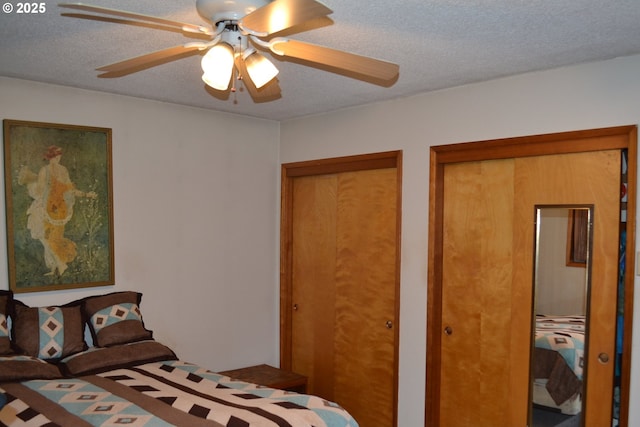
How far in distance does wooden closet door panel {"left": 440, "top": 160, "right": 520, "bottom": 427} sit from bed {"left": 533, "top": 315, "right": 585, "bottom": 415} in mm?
134

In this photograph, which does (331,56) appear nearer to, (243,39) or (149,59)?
(243,39)

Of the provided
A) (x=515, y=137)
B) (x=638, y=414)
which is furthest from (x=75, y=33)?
(x=638, y=414)

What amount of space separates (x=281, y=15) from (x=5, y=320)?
2.38 metres

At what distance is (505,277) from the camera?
2.95 meters

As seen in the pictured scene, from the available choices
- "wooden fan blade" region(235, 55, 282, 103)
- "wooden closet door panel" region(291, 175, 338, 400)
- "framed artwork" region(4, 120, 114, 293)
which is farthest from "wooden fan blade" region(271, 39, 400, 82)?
"wooden closet door panel" region(291, 175, 338, 400)

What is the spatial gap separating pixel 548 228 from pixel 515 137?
519mm

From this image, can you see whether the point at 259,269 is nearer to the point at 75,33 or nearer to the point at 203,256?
the point at 203,256

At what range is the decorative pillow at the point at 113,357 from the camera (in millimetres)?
2789

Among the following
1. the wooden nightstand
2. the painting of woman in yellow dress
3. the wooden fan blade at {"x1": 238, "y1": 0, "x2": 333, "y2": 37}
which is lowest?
the wooden nightstand

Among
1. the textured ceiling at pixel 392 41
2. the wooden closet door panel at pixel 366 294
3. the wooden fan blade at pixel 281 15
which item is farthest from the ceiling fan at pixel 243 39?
the wooden closet door panel at pixel 366 294

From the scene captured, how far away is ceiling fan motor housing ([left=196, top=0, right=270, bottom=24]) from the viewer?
65.9 inches

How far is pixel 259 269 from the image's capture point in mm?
4191

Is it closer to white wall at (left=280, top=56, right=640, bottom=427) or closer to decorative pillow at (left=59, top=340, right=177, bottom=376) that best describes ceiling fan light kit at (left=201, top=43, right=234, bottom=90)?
white wall at (left=280, top=56, right=640, bottom=427)

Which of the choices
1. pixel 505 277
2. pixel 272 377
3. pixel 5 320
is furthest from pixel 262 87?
pixel 272 377
